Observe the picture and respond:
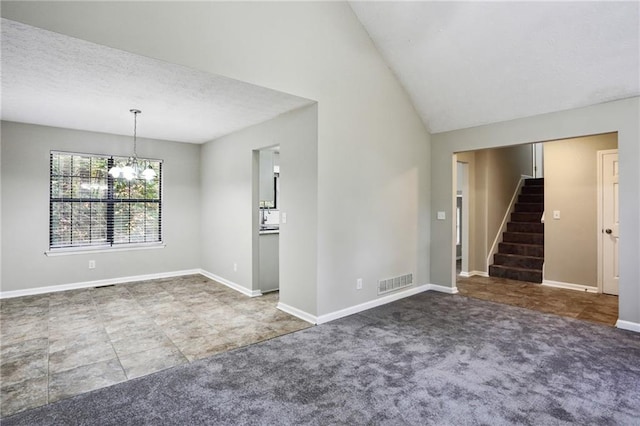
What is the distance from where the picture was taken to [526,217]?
6.76 metres

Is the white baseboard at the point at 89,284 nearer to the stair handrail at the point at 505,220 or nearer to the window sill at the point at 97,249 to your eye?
the window sill at the point at 97,249

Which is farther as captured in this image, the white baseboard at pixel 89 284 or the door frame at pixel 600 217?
the door frame at pixel 600 217

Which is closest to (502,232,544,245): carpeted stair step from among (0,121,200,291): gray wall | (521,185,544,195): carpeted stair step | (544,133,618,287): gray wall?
(544,133,618,287): gray wall

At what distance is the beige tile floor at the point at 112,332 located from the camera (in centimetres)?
254

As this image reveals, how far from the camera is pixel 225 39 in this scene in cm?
301

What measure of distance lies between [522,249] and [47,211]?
7.95 m

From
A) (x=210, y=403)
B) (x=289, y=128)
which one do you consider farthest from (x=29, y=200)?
(x=210, y=403)

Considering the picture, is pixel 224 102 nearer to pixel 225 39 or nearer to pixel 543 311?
pixel 225 39

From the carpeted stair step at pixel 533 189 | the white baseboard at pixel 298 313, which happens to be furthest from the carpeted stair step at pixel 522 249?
the white baseboard at pixel 298 313

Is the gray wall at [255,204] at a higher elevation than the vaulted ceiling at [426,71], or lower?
lower

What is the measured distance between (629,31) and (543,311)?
3.10m

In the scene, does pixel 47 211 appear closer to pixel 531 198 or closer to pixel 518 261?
pixel 518 261

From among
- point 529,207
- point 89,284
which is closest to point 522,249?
point 529,207

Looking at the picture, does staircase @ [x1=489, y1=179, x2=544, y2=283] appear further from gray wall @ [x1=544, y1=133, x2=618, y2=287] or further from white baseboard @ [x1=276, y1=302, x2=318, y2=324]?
white baseboard @ [x1=276, y1=302, x2=318, y2=324]
